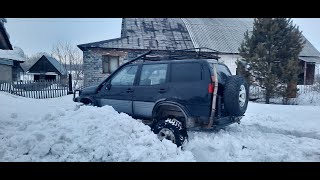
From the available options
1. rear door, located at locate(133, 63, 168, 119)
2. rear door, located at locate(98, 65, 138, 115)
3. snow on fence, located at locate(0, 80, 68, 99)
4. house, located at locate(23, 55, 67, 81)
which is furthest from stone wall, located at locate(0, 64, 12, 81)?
rear door, located at locate(133, 63, 168, 119)

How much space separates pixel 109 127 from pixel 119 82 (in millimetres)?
1691

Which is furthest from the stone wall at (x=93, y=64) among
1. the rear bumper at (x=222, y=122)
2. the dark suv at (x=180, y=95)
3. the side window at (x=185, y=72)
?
the rear bumper at (x=222, y=122)

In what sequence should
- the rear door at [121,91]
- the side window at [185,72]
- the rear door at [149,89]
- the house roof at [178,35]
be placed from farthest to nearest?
the house roof at [178,35], the rear door at [121,91], the rear door at [149,89], the side window at [185,72]

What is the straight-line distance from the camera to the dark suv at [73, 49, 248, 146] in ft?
16.3

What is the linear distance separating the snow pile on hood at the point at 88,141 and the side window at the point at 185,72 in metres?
1.31

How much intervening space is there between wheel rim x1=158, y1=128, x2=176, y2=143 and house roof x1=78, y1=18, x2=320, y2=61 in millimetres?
11785

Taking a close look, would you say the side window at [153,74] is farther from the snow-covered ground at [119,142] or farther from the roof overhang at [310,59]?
the roof overhang at [310,59]

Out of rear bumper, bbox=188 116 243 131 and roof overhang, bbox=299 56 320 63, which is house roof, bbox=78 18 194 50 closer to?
Result: roof overhang, bbox=299 56 320 63

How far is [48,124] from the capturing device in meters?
5.16

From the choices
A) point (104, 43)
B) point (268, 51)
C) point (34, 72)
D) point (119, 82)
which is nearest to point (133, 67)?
point (119, 82)

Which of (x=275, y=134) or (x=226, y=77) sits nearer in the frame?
(x=226, y=77)

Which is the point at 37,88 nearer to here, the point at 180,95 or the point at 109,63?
the point at 109,63

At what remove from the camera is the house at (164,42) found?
16.0 meters
